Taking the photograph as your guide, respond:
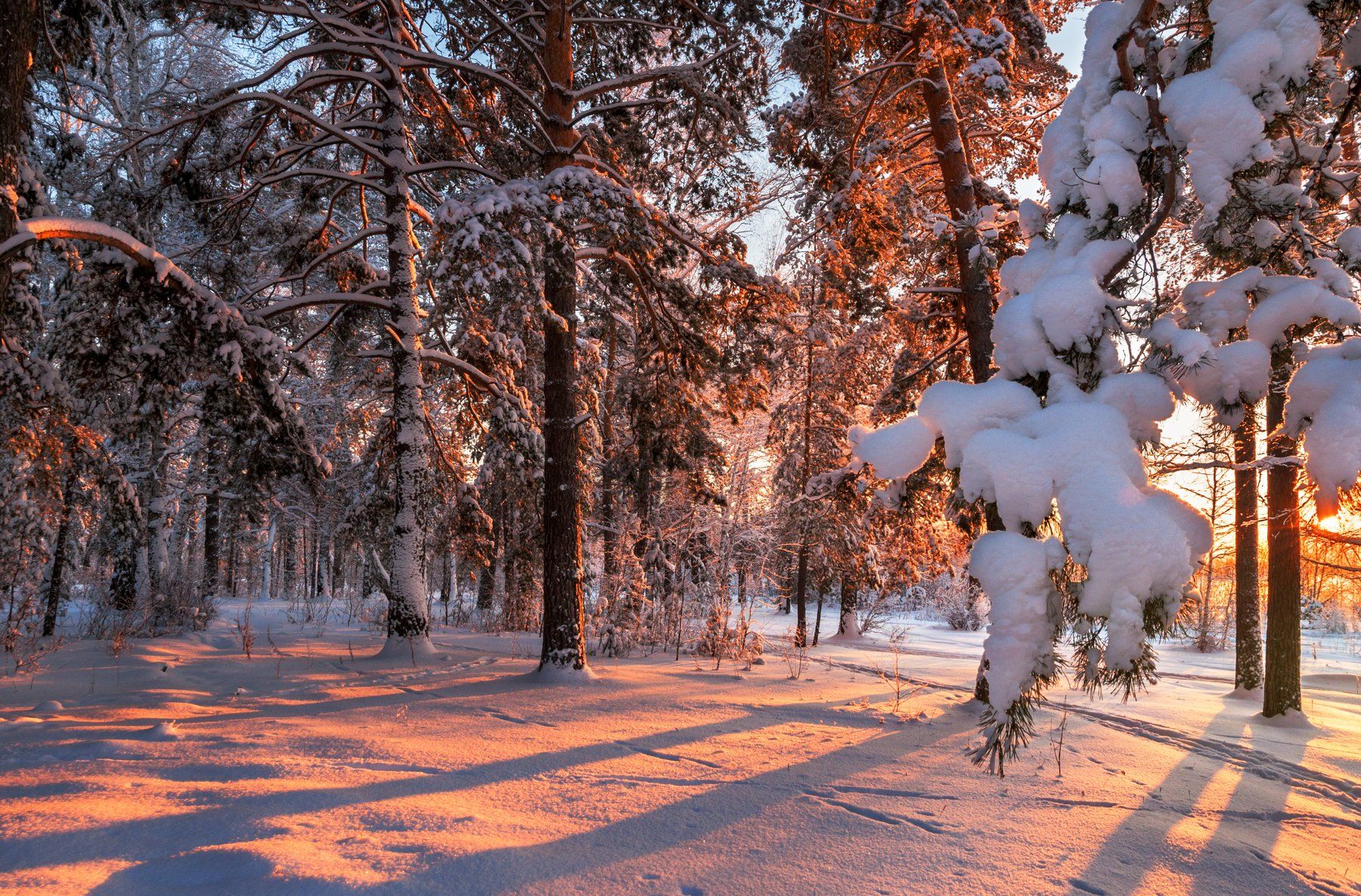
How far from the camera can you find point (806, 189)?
9.41 metres

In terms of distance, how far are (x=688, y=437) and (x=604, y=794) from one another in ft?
17.3

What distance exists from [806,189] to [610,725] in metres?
7.67

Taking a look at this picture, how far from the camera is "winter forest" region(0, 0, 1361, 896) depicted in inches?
105

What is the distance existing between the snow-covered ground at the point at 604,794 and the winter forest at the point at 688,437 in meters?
0.04

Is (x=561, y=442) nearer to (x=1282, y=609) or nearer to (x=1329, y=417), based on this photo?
(x=1329, y=417)

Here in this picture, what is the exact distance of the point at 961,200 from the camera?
7480mm

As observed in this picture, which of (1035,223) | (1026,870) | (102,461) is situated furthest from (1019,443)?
(102,461)

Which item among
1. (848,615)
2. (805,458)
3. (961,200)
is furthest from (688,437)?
(848,615)

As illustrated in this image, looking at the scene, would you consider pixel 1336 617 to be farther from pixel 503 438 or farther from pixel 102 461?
pixel 102 461

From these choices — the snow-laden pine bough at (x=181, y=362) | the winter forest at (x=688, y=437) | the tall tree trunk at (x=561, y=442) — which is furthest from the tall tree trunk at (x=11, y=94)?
the tall tree trunk at (x=561, y=442)

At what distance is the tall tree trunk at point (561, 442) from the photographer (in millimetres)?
7219

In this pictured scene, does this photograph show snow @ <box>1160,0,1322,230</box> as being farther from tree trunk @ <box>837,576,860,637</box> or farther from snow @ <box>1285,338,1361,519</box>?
tree trunk @ <box>837,576,860,637</box>

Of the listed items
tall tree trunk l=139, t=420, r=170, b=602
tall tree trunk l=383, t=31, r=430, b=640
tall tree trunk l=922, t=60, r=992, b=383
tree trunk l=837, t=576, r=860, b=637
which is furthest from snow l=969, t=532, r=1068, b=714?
tree trunk l=837, t=576, r=860, b=637

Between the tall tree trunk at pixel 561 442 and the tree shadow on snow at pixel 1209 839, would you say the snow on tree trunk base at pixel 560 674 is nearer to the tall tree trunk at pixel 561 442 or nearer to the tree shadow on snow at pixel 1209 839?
the tall tree trunk at pixel 561 442
